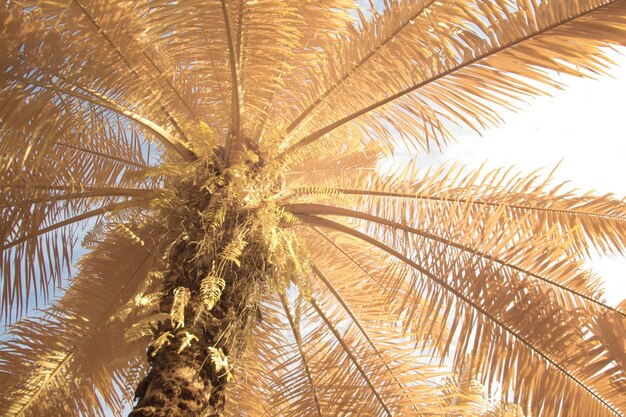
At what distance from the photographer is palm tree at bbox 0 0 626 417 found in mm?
3375

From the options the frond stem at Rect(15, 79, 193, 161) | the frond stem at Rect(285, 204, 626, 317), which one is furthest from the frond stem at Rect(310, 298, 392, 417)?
the frond stem at Rect(15, 79, 193, 161)

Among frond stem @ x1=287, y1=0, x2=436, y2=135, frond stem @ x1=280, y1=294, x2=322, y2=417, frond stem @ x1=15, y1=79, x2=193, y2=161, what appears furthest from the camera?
frond stem @ x1=280, y1=294, x2=322, y2=417

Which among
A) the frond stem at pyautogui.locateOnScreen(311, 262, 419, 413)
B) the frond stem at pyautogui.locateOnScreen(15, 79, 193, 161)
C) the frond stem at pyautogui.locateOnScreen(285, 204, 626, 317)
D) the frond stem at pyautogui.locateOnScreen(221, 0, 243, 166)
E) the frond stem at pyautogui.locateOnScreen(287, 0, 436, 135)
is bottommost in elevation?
the frond stem at pyautogui.locateOnScreen(311, 262, 419, 413)

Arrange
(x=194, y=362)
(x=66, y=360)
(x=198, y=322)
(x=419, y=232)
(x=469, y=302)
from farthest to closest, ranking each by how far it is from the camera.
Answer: (x=66, y=360)
(x=419, y=232)
(x=469, y=302)
(x=198, y=322)
(x=194, y=362)

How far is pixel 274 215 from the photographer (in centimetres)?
380

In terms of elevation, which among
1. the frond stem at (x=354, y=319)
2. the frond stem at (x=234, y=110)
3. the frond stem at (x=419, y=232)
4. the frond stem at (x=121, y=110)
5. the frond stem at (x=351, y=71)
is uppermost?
the frond stem at (x=351, y=71)

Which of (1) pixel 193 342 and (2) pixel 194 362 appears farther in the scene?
(1) pixel 193 342

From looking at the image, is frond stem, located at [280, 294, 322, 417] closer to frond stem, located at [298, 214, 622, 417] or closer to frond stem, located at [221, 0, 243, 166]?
frond stem, located at [298, 214, 622, 417]

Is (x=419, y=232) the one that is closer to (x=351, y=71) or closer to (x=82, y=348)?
(x=351, y=71)

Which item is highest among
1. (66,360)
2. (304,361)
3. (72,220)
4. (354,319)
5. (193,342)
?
(72,220)

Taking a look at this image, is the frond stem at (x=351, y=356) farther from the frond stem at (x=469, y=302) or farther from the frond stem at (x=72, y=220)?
the frond stem at (x=72, y=220)

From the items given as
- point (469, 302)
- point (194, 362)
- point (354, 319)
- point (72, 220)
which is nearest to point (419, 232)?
point (469, 302)

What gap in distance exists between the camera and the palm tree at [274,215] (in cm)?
338

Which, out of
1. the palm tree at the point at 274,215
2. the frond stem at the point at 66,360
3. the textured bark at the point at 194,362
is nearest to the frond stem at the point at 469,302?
the palm tree at the point at 274,215
